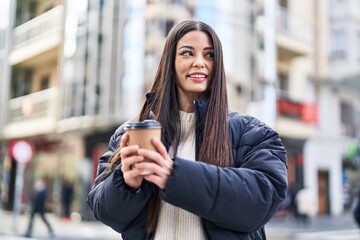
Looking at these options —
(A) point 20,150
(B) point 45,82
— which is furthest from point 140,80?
(A) point 20,150

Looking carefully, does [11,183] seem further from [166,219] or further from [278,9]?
[166,219]

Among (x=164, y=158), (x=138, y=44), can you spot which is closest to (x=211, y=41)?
(x=164, y=158)

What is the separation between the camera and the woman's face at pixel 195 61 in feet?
4.34

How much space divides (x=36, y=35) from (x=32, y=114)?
10.2ft

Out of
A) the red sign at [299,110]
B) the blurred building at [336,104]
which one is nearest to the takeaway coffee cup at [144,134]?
the red sign at [299,110]

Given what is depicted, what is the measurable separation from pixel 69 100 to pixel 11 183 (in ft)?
9.04

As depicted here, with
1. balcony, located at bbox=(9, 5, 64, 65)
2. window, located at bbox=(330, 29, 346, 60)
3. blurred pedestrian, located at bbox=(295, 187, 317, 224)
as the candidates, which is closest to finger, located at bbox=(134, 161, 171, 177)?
balcony, located at bbox=(9, 5, 64, 65)

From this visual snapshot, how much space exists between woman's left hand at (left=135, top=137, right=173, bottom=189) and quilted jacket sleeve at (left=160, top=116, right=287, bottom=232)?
0.6 inches

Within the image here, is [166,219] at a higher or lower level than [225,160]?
lower

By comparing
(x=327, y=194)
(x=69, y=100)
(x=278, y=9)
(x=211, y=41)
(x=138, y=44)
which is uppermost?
(x=278, y=9)

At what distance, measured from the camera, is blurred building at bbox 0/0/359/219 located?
37.8 ft

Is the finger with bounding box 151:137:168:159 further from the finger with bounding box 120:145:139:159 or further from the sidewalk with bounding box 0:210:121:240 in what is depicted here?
the sidewalk with bounding box 0:210:121:240

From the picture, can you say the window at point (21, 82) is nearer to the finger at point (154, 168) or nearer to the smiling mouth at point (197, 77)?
the smiling mouth at point (197, 77)

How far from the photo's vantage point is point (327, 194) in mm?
18438
